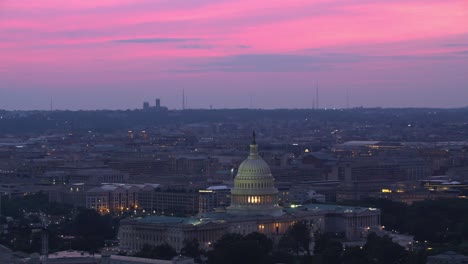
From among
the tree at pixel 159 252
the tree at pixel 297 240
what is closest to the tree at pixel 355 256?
the tree at pixel 297 240

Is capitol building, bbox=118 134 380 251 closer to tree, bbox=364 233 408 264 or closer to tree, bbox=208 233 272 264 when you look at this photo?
tree, bbox=208 233 272 264

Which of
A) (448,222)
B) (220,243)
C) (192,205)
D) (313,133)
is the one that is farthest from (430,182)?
(313,133)

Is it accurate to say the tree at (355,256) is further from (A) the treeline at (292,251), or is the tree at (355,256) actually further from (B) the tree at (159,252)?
(B) the tree at (159,252)

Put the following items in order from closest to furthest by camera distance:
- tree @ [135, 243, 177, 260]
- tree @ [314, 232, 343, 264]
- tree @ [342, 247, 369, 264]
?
tree @ [342, 247, 369, 264]
tree @ [314, 232, 343, 264]
tree @ [135, 243, 177, 260]

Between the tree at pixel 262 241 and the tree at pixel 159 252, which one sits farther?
the tree at pixel 262 241

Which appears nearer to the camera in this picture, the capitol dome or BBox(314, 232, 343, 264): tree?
BBox(314, 232, 343, 264): tree

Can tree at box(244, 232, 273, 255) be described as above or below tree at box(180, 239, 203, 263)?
above

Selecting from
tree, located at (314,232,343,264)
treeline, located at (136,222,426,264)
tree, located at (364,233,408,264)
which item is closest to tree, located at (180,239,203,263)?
treeline, located at (136,222,426,264)

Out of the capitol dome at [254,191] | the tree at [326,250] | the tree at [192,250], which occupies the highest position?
the capitol dome at [254,191]

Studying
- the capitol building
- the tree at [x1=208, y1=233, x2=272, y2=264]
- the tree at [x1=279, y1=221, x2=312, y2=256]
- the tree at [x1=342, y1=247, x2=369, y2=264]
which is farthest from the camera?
the capitol building

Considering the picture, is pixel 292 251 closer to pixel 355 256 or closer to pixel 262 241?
pixel 262 241
